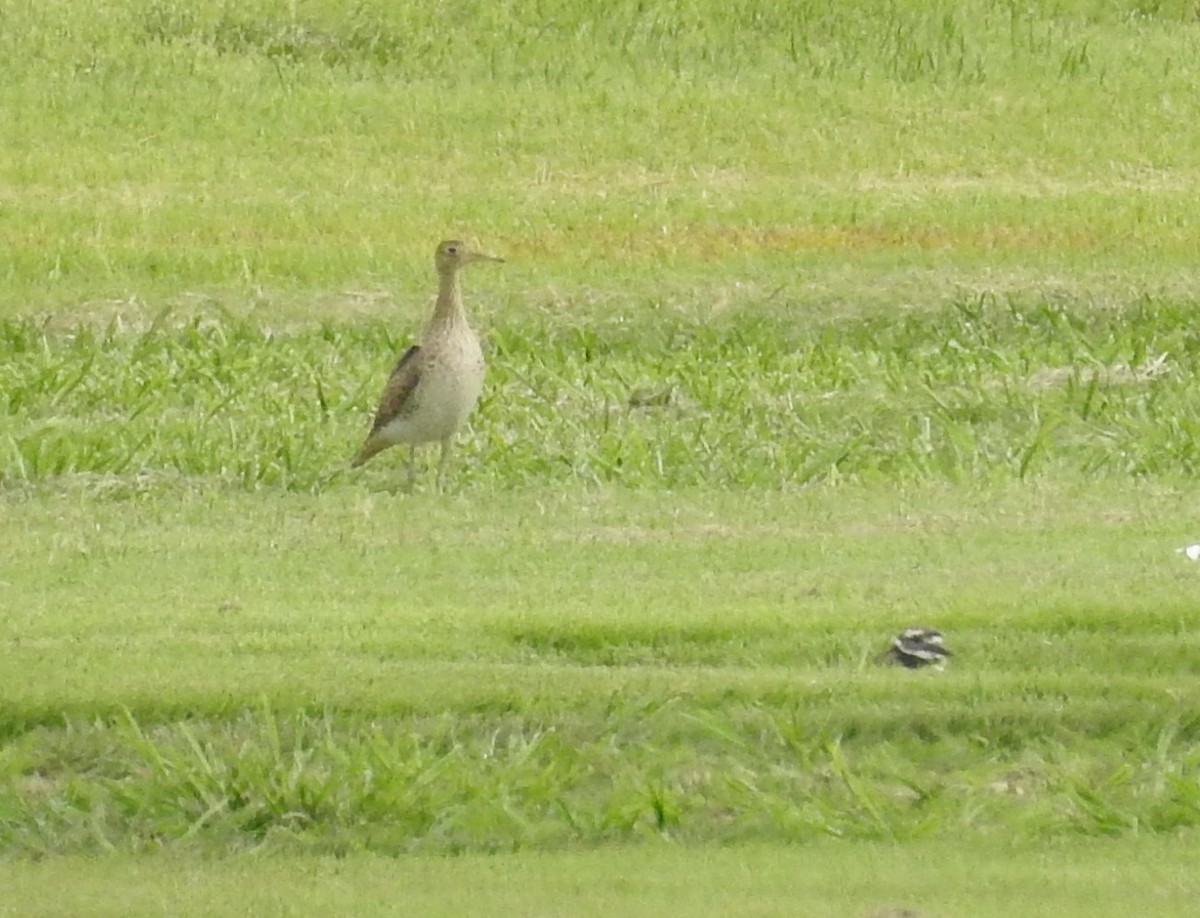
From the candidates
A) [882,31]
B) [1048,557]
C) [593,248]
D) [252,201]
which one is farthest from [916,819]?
[882,31]

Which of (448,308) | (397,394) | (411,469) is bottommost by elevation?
(411,469)

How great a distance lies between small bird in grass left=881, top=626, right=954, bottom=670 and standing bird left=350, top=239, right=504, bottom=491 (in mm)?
3437

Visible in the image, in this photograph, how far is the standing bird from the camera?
12.1 meters

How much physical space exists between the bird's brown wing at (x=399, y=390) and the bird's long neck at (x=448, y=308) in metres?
0.16

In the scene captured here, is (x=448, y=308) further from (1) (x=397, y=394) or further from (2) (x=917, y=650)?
(2) (x=917, y=650)

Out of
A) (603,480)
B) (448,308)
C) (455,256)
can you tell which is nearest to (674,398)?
(455,256)

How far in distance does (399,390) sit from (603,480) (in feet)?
3.14

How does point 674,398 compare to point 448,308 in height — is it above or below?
below

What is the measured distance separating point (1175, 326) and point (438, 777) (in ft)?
30.4

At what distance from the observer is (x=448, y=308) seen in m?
12.5

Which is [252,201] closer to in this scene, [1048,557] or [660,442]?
[660,442]

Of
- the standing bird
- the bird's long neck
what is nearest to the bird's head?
the bird's long neck

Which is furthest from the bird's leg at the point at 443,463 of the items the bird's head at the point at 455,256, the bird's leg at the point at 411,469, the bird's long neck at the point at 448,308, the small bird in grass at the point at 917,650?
the small bird in grass at the point at 917,650

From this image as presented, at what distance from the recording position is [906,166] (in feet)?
75.3
